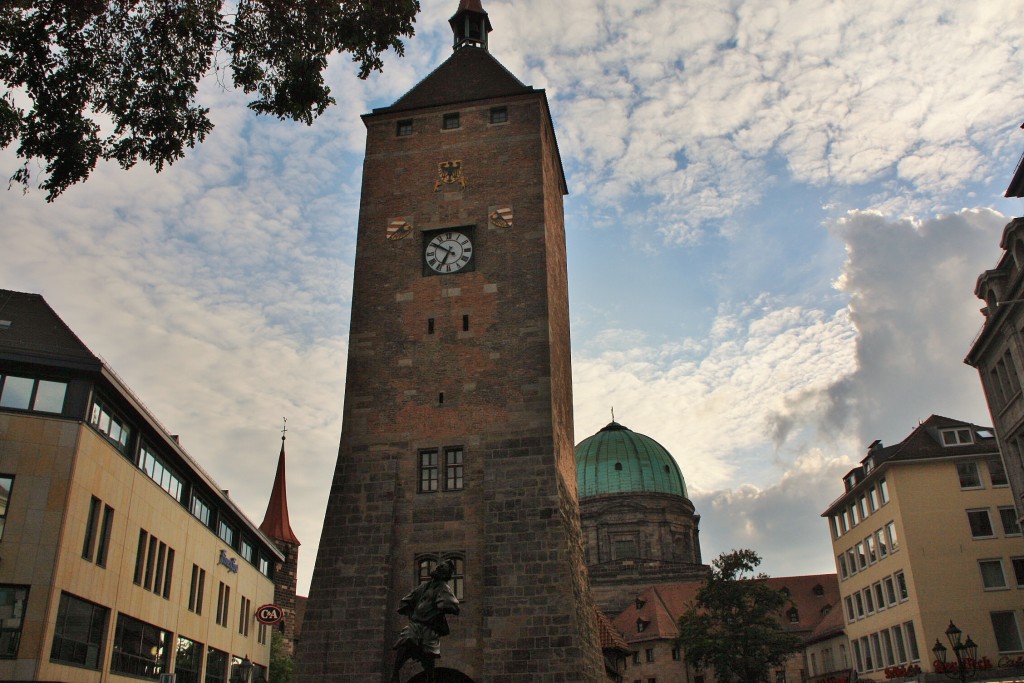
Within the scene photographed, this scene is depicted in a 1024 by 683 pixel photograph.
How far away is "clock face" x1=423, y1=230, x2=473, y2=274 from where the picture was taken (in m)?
30.9

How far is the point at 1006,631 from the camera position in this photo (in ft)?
136

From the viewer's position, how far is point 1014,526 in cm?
4366

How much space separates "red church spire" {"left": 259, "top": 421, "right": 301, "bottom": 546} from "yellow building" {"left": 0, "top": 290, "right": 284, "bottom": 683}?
24.0 meters

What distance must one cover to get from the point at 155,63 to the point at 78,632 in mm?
19855

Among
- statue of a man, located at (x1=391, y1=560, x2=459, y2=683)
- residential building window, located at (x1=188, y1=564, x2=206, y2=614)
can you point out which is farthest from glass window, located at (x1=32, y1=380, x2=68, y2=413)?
statue of a man, located at (x1=391, y1=560, x2=459, y2=683)

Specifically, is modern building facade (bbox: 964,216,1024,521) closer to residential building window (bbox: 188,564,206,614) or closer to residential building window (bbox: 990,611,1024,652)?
residential building window (bbox: 990,611,1024,652)

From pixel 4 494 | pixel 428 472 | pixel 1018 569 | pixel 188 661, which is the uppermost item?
pixel 428 472

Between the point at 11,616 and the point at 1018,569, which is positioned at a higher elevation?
the point at 1018,569

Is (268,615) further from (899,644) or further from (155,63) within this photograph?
(899,644)

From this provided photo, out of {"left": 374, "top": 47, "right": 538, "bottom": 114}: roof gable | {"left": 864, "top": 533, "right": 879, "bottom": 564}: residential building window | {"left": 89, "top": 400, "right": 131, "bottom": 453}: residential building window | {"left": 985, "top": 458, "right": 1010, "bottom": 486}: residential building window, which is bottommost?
{"left": 864, "top": 533, "right": 879, "bottom": 564}: residential building window

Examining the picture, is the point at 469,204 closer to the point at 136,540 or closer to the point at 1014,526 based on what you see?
the point at 136,540

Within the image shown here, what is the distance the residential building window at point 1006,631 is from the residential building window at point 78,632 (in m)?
36.6

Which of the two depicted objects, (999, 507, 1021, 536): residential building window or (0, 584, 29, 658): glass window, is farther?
(999, 507, 1021, 536): residential building window

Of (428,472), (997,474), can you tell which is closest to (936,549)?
(997,474)
